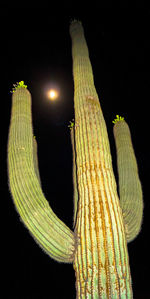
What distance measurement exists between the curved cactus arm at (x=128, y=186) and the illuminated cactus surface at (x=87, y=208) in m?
0.01

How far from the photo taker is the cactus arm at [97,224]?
1621 mm

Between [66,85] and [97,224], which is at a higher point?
[66,85]

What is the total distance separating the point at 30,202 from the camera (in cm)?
210

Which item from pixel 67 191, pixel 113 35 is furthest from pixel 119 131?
pixel 67 191

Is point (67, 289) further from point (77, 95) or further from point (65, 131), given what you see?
point (77, 95)

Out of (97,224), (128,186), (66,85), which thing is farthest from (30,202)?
(66,85)

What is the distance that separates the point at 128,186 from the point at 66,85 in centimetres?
341

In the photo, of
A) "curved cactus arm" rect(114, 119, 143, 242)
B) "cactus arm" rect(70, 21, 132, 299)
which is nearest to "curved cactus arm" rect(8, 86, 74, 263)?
"cactus arm" rect(70, 21, 132, 299)

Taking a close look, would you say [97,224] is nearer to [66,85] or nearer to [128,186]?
[128,186]

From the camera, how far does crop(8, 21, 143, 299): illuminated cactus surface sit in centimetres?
166

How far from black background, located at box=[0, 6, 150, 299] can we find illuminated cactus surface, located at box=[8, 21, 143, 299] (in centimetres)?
98

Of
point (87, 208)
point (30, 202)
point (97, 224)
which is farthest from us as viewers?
point (30, 202)

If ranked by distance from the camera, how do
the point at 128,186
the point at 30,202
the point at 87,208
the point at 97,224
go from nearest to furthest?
the point at 97,224, the point at 87,208, the point at 30,202, the point at 128,186

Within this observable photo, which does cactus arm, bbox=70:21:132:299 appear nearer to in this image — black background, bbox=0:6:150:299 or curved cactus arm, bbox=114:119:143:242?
curved cactus arm, bbox=114:119:143:242
